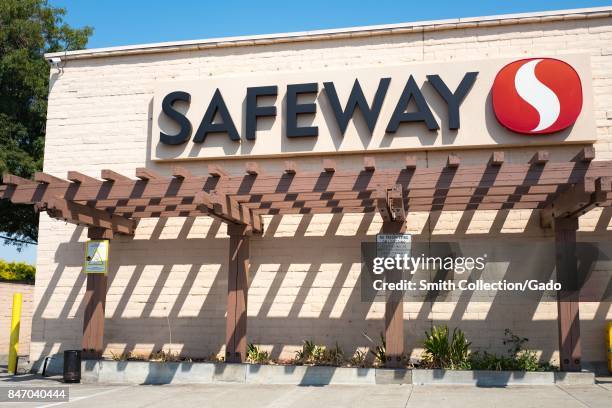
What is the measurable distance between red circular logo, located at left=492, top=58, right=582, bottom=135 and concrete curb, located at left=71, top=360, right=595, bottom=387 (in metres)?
4.52

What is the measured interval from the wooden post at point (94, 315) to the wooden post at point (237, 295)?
2543 millimetres

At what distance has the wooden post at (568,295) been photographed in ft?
33.7

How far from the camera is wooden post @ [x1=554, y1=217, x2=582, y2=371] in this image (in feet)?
33.7

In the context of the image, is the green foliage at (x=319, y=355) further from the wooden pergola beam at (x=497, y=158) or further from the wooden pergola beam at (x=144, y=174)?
the wooden pergola beam at (x=497, y=158)

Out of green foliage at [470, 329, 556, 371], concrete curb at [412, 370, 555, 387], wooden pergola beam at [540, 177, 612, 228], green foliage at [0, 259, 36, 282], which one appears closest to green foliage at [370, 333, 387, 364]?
concrete curb at [412, 370, 555, 387]

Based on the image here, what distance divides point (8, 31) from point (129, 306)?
42.2 ft

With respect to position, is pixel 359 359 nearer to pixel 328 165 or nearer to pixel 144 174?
pixel 328 165

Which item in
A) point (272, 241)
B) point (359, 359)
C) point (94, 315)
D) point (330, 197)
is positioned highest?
point (330, 197)

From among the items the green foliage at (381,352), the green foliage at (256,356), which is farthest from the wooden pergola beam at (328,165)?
the green foliage at (256,356)

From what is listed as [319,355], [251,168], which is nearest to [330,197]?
[251,168]

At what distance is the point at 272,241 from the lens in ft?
41.5

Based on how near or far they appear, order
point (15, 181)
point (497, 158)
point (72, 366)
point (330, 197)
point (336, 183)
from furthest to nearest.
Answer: point (72, 366)
point (15, 181)
point (330, 197)
point (336, 183)
point (497, 158)

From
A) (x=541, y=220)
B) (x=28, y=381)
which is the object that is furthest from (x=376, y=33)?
(x=28, y=381)

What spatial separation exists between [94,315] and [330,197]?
16.8 ft
